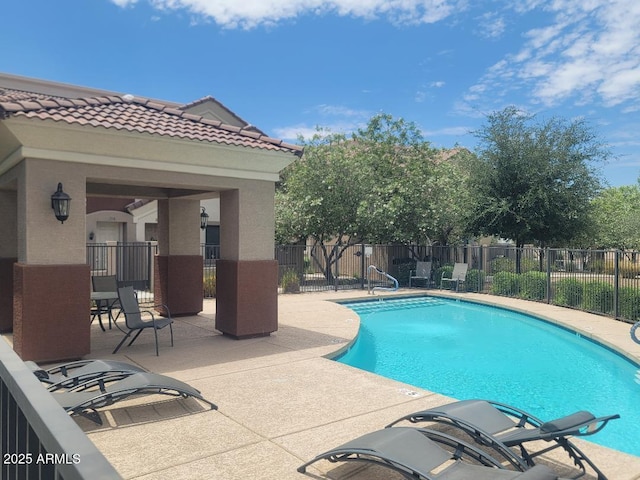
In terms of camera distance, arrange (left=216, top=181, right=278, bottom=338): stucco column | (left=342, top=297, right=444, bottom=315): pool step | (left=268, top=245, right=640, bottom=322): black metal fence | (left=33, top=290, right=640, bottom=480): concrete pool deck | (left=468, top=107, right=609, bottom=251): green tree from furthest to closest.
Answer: (left=468, top=107, right=609, bottom=251): green tree
(left=342, top=297, right=444, bottom=315): pool step
(left=268, top=245, right=640, bottom=322): black metal fence
(left=216, top=181, right=278, bottom=338): stucco column
(left=33, top=290, right=640, bottom=480): concrete pool deck

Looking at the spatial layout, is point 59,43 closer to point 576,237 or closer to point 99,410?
point 99,410

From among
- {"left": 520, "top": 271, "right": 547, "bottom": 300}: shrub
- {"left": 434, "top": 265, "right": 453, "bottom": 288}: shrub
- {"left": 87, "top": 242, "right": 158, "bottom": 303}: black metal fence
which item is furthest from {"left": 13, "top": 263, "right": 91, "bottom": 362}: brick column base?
{"left": 434, "top": 265, "right": 453, "bottom": 288}: shrub

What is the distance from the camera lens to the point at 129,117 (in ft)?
29.2

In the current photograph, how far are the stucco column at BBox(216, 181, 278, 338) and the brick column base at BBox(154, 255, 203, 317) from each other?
110 inches

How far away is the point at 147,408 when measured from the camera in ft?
19.3

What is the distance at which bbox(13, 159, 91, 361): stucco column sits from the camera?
25.0ft

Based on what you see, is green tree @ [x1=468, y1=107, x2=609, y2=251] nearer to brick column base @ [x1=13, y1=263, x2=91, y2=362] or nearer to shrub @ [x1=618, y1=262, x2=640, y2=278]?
shrub @ [x1=618, y1=262, x2=640, y2=278]

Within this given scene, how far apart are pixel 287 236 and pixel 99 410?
17.8 meters

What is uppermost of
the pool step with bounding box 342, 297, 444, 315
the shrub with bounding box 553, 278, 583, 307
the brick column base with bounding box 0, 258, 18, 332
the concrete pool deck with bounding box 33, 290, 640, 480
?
the brick column base with bounding box 0, 258, 18, 332

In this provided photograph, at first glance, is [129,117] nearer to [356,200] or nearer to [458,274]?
[356,200]

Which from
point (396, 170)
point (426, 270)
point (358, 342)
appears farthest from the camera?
point (396, 170)

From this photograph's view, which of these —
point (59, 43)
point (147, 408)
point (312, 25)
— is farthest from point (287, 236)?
point (147, 408)

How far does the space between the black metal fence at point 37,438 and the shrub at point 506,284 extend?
772 inches

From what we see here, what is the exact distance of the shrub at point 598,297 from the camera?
14.8m
